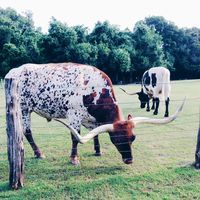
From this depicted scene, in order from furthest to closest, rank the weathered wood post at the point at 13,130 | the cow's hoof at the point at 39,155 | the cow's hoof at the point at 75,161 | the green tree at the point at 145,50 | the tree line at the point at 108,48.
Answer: the green tree at the point at 145,50
the tree line at the point at 108,48
the cow's hoof at the point at 39,155
the cow's hoof at the point at 75,161
the weathered wood post at the point at 13,130

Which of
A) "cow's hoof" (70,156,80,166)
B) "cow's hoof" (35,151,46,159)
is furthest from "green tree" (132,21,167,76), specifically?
"cow's hoof" (70,156,80,166)

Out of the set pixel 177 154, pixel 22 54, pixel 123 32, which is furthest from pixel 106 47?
pixel 177 154

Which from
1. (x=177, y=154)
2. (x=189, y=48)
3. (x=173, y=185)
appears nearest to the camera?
(x=173, y=185)

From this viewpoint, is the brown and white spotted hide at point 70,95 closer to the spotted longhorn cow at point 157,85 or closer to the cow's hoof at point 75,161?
the cow's hoof at point 75,161

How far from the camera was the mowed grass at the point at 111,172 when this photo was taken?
480 cm

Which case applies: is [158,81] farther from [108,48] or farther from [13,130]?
[108,48]

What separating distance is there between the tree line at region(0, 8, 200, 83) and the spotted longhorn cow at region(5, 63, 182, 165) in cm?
2708

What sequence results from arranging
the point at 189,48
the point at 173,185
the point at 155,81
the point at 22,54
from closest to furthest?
1. the point at 173,185
2. the point at 155,81
3. the point at 22,54
4. the point at 189,48

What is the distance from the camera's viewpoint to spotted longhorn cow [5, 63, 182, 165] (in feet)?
19.9

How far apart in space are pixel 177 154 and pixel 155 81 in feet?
20.3

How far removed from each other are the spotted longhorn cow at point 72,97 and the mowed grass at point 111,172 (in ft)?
1.07

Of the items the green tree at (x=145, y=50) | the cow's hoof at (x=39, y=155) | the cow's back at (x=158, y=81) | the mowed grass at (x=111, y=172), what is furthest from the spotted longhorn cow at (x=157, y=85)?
the green tree at (x=145, y=50)

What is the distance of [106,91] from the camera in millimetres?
6176

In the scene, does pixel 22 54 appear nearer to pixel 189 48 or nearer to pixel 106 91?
pixel 189 48
